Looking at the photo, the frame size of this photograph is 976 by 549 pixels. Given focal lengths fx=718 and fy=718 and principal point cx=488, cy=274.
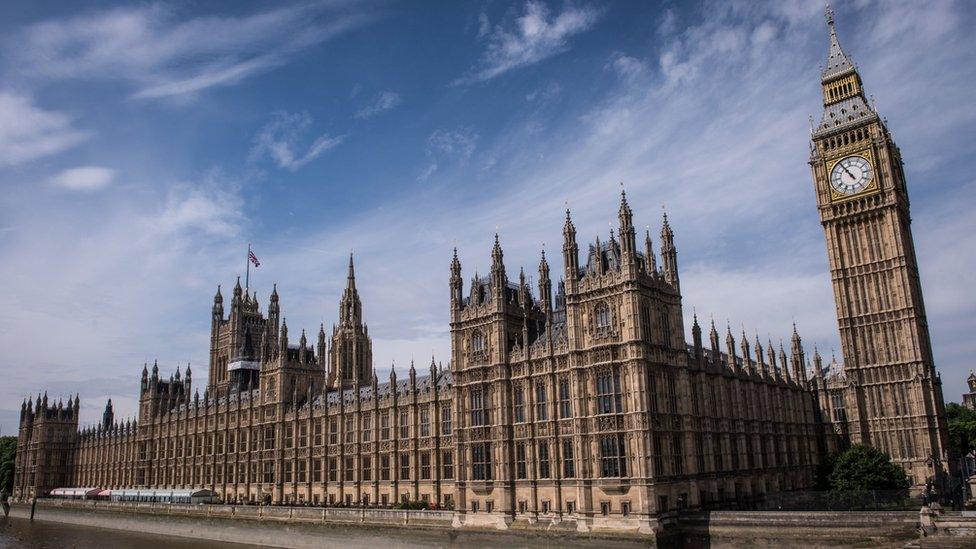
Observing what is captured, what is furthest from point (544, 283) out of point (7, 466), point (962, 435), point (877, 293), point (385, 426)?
point (7, 466)

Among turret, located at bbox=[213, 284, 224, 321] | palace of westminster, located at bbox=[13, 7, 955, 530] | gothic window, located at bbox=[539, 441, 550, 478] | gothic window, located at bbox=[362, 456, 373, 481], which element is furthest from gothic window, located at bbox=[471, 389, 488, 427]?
turret, located at bbox=[213, 284, 224, 321]

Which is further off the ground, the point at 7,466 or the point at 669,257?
the point at 669,257

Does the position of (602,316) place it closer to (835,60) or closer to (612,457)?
(612,457)

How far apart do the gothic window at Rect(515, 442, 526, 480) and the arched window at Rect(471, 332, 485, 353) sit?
32.2ft

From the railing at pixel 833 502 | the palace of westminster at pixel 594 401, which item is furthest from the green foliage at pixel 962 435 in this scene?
the railing at pixel 833 502

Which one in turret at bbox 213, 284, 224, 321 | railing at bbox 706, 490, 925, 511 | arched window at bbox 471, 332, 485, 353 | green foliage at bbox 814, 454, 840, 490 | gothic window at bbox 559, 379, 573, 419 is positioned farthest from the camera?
turret at bbox 213, 284, 224, 321

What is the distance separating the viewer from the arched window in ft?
224

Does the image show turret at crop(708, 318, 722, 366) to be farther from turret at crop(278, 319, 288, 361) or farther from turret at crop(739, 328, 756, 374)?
turret at crop(278, 319, 288, 361)

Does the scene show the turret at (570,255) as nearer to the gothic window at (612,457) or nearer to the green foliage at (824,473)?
the gothic window at (612,457)

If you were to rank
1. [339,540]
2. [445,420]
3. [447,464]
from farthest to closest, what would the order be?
1. [445,420]
2. [447,464]
3. [339,540]

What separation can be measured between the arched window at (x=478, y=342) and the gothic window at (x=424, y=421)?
17082mm

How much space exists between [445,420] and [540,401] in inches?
819

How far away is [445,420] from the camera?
80.5 metres

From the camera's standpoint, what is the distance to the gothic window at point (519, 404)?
6363 centimetres
